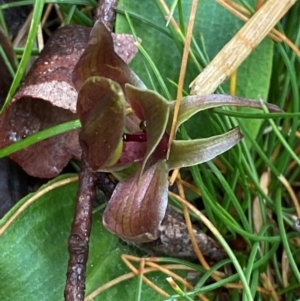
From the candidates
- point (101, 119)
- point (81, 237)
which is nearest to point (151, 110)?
point (101, 119)

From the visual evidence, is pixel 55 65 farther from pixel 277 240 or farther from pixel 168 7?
pixel 277 240

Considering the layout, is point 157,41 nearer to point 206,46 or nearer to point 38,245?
point 206,46

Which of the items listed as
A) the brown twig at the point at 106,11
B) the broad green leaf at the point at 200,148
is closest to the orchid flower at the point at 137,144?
the broad green leaf at the point at 200,148

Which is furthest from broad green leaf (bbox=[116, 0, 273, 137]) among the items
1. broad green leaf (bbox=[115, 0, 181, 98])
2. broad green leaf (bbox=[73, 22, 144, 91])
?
broad green leaf (bbox=[73, 22, 144, 91])

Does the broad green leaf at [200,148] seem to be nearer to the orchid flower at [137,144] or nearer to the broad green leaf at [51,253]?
the orchid flower at [137,144]

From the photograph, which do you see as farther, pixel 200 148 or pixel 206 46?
pixel 206 46

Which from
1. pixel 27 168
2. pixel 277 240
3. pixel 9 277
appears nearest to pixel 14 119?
pixel 27 168

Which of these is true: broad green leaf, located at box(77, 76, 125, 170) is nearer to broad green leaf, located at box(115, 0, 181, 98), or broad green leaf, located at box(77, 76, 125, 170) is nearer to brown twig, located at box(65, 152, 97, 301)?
brown twig, located at box(65, 152, 97, 301)
